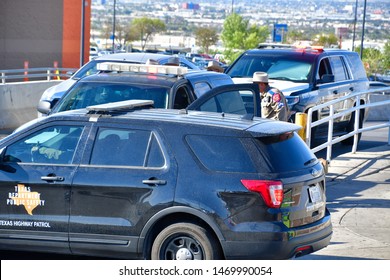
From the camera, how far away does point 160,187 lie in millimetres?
7344

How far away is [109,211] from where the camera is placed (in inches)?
295

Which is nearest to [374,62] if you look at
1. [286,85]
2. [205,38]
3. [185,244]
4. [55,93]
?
[205,38]

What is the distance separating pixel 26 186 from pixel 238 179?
1957 millimetres

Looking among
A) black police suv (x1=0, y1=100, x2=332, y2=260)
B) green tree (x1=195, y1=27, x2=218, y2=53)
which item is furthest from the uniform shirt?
green tree (x1=195, y1=27, x2=218, y2=53)

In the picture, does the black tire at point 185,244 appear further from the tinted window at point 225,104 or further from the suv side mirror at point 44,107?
the suv side mirror at point 44,107

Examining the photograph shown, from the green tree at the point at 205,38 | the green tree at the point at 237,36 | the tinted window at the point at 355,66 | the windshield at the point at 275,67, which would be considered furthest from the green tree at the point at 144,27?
the windshield at the point at 275,67

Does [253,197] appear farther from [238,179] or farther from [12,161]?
[12,161]

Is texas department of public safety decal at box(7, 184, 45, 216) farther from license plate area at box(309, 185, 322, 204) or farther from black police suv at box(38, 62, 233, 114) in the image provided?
black police suv at box(38, 62, 233, 114)

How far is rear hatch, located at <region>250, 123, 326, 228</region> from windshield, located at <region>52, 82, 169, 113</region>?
3.28 m

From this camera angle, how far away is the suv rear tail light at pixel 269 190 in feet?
23.2

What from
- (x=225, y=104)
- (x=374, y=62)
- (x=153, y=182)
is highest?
(x=225, y=104)

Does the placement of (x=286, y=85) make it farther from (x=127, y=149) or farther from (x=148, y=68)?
(x=127, y=149)

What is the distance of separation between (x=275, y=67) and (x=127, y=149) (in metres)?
10.1
